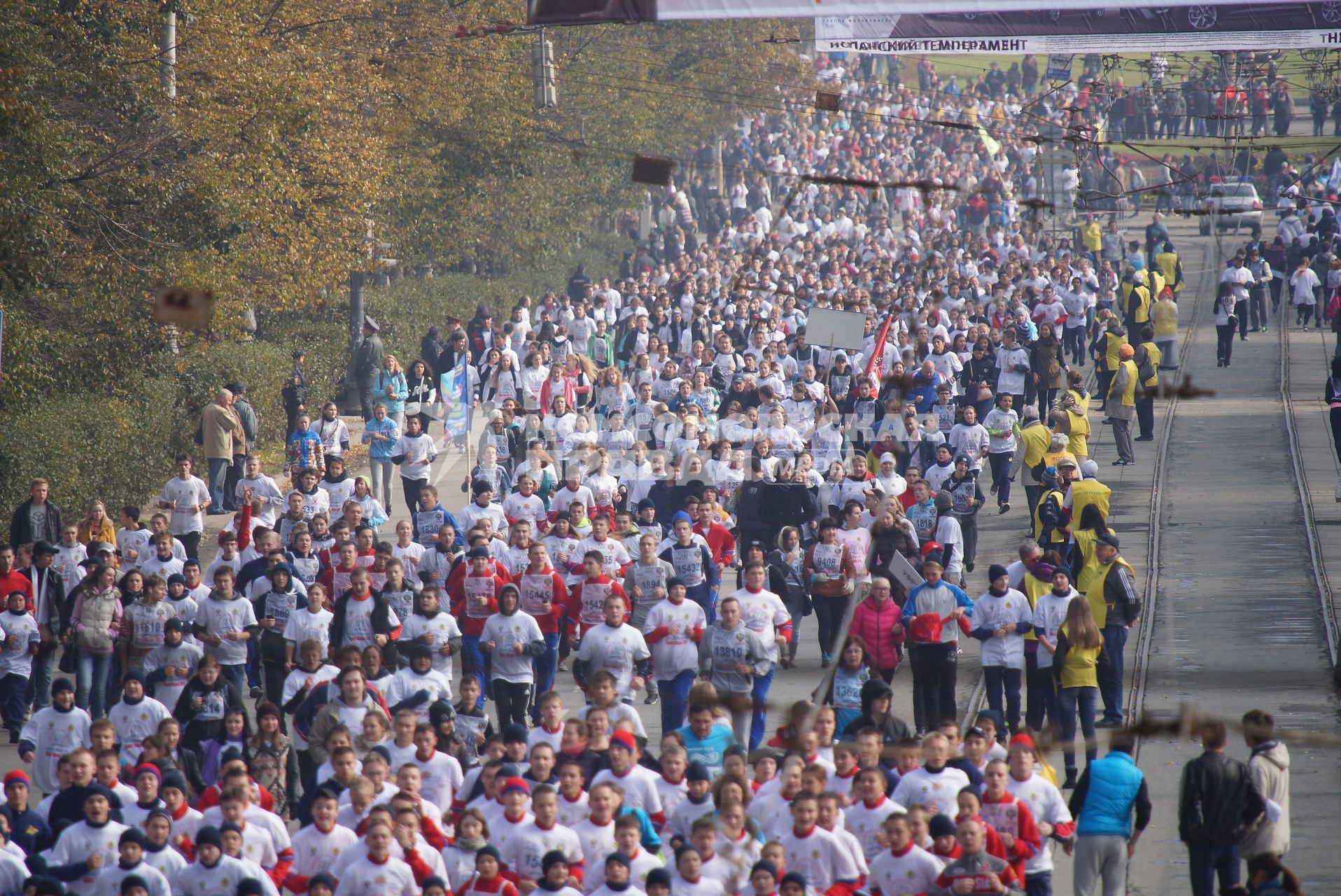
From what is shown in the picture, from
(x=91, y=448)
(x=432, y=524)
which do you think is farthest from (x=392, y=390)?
(x=432, y=524)

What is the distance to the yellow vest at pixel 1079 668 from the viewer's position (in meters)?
13.2

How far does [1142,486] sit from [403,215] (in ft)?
44.7

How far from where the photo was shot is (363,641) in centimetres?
1407

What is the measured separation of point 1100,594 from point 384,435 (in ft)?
29.1

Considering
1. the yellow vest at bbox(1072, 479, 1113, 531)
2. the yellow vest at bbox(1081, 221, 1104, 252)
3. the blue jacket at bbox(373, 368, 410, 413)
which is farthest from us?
the yellow vest at bbox(1081, 221, 1104, 252)

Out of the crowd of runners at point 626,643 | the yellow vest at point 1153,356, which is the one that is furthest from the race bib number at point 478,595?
the yellow vest at point 1153,356

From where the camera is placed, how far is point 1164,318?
87.7 feet

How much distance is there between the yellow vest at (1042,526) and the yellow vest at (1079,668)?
3.33m

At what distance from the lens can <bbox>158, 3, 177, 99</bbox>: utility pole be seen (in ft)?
71.7

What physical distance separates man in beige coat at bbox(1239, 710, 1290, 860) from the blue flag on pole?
1328cm

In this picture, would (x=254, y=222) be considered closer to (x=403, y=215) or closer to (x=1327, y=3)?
(x=403, y=215)

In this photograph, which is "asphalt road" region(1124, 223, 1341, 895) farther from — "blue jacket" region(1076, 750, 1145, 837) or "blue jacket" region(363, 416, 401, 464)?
"blue jacket" region(363, 416, 401, 464)

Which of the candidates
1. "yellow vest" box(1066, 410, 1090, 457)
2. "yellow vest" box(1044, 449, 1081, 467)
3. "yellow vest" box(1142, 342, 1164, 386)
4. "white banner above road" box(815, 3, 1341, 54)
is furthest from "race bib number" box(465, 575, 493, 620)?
"yellow vest" box(1142, 342, 1164, 386)

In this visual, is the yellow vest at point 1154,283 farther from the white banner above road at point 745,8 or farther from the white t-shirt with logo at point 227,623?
the white t-shirt with logo at point 227,623
